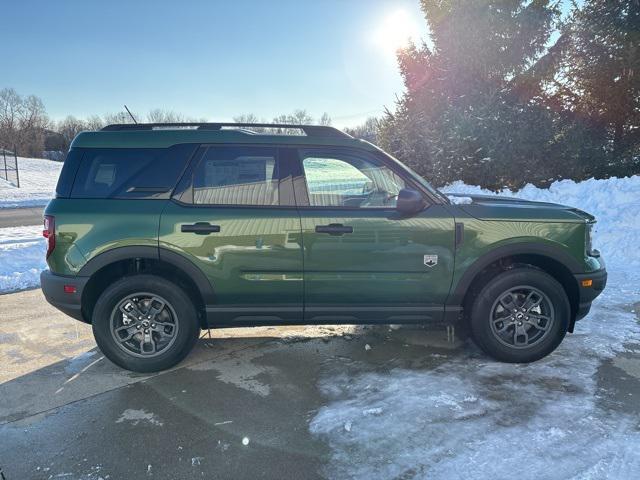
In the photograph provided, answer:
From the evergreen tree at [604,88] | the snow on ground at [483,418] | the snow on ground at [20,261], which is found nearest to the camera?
the snow on ground at [483,418]

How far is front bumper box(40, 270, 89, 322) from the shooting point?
3.61 metres

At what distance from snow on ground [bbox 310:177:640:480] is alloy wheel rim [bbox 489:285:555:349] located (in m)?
0.22

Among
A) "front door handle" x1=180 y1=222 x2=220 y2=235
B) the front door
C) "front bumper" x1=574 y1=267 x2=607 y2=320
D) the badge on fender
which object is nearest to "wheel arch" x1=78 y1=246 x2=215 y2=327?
"front door handle" x1=180 y1=222 x2=220 y2=235

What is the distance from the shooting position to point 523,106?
11508 mm

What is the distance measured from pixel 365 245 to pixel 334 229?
29 centimetres

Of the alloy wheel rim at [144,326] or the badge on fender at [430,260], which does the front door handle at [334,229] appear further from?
the alloy wheel rim at [144,326]

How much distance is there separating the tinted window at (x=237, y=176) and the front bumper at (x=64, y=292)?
1210mm

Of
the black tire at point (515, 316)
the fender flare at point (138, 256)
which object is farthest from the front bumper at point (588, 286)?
the fender flare at point (138, 256)

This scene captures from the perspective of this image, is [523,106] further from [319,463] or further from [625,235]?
[319,463]

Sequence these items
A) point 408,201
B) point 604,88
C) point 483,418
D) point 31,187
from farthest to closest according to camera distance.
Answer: point 31,187 → point 604,88 → point 408,201 → point 483,418

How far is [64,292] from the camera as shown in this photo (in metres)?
3.63

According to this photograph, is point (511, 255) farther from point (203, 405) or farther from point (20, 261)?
point (20, 261)

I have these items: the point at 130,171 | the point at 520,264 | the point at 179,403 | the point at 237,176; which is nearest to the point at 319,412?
the point at 179,403

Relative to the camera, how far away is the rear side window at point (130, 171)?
3633 millimetres
